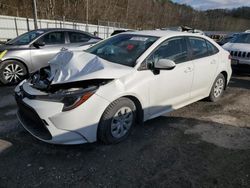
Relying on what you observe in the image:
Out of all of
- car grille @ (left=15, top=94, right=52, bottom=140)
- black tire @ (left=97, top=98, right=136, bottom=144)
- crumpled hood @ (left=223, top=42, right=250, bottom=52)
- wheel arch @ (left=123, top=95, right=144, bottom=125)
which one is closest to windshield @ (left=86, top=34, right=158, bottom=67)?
wheel arch @ (left=123, top=95, right=144, bottom=125)

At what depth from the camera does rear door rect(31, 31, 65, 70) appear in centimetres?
607

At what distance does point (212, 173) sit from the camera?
2.66m

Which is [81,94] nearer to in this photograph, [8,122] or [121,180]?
[121,180]

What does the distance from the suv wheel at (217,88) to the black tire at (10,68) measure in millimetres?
4763

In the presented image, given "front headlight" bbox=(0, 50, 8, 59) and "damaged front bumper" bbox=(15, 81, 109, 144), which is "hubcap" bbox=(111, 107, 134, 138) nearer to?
"damaged front bumper" bbox=(15, 81, 109, 144)

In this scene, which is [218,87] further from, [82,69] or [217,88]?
[82,69]

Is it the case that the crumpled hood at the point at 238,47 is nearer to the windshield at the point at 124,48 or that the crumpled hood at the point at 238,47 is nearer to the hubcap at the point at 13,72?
the windshield at the point at 124,48

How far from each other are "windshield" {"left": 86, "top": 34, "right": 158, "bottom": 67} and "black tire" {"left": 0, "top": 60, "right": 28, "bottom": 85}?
2766 millimetres

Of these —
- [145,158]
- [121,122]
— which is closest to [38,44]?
[121,122]

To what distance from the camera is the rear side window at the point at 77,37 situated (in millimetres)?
6922

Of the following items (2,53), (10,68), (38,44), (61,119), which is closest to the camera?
(61,119)

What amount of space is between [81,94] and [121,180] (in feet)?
3.60

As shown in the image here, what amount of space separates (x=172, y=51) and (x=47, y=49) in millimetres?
3941

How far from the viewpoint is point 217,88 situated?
4988mm
